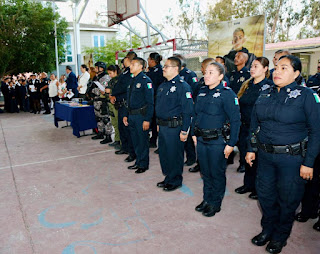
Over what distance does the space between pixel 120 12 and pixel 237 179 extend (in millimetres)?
8407

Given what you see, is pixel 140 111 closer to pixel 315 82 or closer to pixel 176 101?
pixel 176 101

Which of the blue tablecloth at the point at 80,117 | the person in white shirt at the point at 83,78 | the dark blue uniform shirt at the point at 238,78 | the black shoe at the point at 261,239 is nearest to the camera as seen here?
the black shoe at the point at 261,239

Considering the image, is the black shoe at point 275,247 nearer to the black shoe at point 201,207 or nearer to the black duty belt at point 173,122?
the black shoe at point 201,207

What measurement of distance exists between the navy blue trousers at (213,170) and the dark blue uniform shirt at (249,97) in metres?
0.96

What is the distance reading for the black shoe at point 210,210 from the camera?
2.95 metres

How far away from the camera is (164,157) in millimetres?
3678

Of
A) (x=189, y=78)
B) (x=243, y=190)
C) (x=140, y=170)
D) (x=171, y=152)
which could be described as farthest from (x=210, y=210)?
(x=189, y=78)

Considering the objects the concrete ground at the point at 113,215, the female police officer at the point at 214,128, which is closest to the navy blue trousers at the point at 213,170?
the female police officer at the point at 214,128

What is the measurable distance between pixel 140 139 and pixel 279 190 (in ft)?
7.92

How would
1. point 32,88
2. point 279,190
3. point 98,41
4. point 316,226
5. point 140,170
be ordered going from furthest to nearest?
point 98,41 → point 32,88 → point 140,170 → point 316,226 → point 279,190

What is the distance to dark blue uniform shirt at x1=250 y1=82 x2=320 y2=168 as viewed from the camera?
2025 mm

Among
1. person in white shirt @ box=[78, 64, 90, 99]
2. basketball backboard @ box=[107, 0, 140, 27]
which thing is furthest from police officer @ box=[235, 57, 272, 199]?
basketball backboard @ box=[107, 0, 140, 27]

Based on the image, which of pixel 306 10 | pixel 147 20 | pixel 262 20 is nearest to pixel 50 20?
pixel 147 20

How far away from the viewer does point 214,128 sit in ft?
9.16
